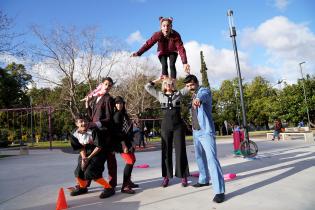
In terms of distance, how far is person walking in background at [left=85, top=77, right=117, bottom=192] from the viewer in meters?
4.47

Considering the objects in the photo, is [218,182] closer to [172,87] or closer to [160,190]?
[160,190]

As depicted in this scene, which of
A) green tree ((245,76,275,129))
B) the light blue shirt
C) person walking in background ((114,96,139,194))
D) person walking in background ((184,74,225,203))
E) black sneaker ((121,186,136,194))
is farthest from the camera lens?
green tree ((245,76,275,129))

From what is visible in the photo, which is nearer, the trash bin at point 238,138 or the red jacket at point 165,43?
the red jacket at point 165,43

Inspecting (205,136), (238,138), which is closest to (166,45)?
(205,136)

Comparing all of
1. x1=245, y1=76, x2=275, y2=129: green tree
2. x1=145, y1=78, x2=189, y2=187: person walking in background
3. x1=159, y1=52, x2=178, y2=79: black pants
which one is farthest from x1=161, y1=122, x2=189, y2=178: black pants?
x1=245, y1=76, x2=275, y2=129: green tree

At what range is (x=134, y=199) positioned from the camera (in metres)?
4.07

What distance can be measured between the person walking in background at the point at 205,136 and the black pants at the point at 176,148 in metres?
0.25

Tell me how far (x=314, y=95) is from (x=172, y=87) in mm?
28966

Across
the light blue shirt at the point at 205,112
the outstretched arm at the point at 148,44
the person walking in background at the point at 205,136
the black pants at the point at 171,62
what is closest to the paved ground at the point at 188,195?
the person walking in background at the point at 205,136

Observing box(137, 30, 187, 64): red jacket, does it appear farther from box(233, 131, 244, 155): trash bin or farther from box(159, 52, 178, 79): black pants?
box(233, 131, 244, 155): trash bin

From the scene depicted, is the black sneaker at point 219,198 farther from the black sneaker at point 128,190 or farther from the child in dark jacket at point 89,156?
the child in dark jacket at point 89,156

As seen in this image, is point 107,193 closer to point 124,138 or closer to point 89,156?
point 89,156

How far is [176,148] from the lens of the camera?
4.85 metres

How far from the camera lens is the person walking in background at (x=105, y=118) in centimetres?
447
